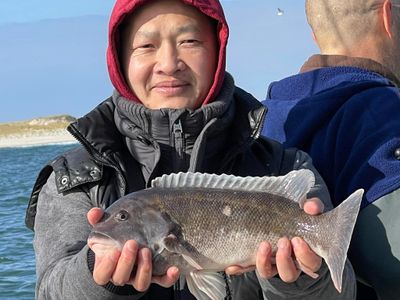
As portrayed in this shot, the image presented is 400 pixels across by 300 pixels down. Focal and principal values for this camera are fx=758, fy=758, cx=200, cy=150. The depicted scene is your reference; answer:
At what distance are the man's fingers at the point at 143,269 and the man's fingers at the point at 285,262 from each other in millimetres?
566

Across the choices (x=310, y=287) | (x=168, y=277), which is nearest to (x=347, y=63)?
(x=310, y=287)

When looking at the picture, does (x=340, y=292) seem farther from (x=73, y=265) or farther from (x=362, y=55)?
(x=362, y=55)

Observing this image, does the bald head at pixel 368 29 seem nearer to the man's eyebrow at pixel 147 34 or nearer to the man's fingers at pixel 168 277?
the man's eyebrow at pixel 147 34

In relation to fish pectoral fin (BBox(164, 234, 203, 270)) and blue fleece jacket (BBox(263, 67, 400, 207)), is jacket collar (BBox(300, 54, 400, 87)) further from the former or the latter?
fish pectoral fin (BBox(164, 234, 203, 270))

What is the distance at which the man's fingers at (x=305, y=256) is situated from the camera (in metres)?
3.34

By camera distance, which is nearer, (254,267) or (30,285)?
(254,267)

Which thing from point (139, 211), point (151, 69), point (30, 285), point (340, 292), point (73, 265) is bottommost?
point (30, 285)

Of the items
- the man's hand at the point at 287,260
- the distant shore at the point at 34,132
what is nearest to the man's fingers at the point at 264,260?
the man's hand at the point at 287,260

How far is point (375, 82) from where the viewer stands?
464cm

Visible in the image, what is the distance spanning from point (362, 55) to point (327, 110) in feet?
1.84

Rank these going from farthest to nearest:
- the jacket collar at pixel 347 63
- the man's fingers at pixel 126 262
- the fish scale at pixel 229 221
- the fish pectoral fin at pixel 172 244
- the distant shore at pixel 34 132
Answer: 1. the distant shore at pixel 34 132
2. the jacket collar at pixel 347 63
3. the fish scale at pixel 229 221
4. the fish pectoral fin at pixel 172 244
5. the man's fingers at pixel 126 262

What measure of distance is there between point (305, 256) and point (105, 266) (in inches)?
34.4

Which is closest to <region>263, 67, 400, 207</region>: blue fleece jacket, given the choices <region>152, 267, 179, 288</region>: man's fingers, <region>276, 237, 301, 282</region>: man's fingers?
<region>276, 237, 301, 282</region>: man's fingers

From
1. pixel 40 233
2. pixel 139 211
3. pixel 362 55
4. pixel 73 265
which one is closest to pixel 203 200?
pixel 139 211
